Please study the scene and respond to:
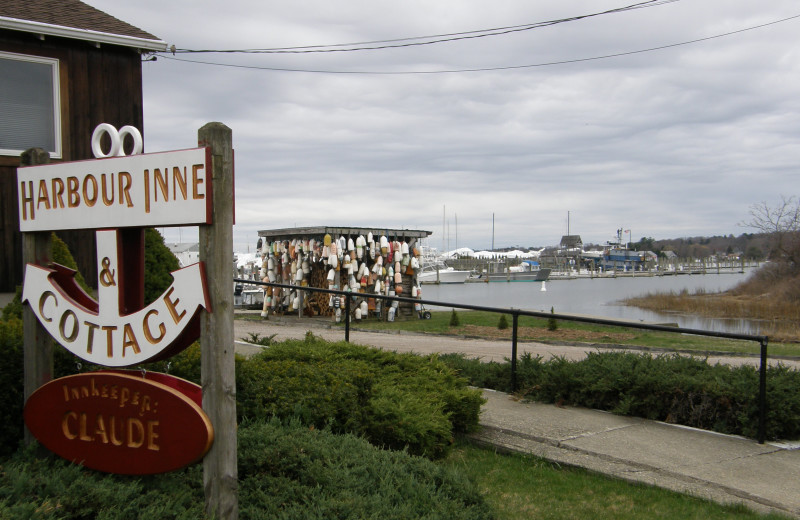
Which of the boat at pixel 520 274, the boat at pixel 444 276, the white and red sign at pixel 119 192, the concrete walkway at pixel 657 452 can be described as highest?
the white and red sign at pixel 119 192

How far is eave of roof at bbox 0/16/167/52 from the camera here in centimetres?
925

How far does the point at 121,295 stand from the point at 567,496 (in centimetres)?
351

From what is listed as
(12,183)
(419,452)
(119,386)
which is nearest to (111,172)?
(119,386)

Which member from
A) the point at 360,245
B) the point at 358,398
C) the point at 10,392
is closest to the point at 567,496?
the point at 358,398

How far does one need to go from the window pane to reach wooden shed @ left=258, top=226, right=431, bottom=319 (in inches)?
474

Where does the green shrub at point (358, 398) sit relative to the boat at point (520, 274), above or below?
above

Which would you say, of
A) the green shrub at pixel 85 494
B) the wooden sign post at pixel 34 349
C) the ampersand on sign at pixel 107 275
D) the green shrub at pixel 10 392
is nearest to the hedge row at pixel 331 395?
the green shrub at pixel 10 392

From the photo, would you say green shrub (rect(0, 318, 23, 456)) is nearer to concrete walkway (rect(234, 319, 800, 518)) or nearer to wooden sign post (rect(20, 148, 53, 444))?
wooden sign post (rect(20, 148, 53, 444))

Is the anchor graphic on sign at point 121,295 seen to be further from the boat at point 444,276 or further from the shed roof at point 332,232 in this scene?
the boat at point 444,276

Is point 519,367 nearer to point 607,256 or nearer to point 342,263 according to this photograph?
point 342,263

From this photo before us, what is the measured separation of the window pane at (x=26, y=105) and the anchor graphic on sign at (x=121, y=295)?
6254mm

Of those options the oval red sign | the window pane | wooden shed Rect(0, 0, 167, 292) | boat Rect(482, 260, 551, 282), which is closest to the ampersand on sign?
the oval red sign

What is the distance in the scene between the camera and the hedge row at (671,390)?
661cm

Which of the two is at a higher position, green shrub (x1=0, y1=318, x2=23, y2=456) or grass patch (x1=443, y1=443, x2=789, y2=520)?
green shrub (x1=0, y1=318, x2=23, y2=456)
